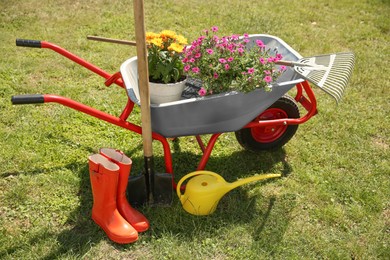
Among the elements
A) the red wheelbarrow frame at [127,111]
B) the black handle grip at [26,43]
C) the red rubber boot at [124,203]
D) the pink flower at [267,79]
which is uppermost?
the black handle grip at [26,43]

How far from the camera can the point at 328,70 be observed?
8.68ft

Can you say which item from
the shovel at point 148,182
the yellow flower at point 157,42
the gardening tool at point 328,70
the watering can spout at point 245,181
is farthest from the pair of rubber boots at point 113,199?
the gardening tool at point 328,70

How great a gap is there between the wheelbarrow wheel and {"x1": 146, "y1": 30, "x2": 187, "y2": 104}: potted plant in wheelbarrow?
2.30 ft

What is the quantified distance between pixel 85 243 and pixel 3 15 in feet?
12.7

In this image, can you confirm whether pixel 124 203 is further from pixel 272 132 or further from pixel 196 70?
pixel 272 132

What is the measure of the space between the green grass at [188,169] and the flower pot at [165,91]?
0.72m

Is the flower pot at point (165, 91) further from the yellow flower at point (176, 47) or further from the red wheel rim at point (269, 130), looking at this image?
the red wheel rim at point (269, 130)

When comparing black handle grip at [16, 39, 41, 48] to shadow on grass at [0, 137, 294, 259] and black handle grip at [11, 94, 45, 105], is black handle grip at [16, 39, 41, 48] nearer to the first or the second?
black handle grip at [11, 94, 45, 105]

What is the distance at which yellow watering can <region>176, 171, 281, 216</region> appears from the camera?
2641 millimetres

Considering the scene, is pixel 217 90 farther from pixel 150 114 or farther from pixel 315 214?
pixel 315 214

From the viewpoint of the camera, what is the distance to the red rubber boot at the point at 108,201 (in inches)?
93.7

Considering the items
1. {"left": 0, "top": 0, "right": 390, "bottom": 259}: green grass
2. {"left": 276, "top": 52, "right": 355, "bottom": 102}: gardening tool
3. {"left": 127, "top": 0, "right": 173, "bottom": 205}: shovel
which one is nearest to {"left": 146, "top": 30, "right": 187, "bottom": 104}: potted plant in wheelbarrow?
{"left": 127, "top": 0, "right": 173, "bottom": 205}: shovel

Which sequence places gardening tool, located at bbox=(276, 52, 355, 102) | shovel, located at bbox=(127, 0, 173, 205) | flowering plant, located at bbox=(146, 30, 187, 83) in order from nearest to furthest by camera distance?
1. shovel, located at bbox=(127, 0, 173, 205)
2. gardening tool, located at bbox=(276, 52, 355, 102)
3. flowering plant, located at bbox=(146, 30, 187, 83)

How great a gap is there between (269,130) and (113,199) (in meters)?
1.32
